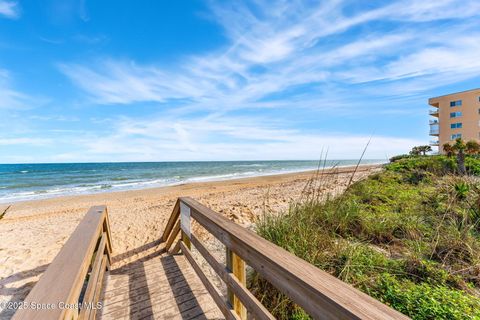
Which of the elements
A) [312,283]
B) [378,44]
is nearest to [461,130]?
[378,44]

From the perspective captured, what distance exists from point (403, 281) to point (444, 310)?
0.51 metres

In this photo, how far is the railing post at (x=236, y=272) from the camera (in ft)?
5.75

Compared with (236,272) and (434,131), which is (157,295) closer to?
(236,272)

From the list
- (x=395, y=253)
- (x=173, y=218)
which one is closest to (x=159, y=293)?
(x=173, y=218)

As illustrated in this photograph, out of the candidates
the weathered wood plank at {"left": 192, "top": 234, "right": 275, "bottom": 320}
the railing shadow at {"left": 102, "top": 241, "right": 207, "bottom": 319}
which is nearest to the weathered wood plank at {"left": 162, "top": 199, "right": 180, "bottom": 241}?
the railing shadow at {"left": 102, "top": 241, "right": 207, "bottom": 319}

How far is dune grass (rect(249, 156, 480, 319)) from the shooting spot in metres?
1.92

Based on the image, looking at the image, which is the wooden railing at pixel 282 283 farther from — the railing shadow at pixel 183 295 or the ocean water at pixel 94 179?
the ocean water at pixel 94 179

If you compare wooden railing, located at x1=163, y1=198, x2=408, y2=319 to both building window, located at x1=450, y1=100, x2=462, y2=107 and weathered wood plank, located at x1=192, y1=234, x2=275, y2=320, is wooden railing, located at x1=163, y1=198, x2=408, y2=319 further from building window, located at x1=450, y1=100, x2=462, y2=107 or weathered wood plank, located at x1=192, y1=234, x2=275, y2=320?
building window, located at x1=450, y1=100, x2=462, y2=107

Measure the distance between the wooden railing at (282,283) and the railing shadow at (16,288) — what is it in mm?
2475

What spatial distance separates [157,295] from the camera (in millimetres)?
2537

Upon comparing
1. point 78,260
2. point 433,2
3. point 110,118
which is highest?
point 110,118

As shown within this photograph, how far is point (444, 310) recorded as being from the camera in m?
1.74

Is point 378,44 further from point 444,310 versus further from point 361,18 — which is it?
point 444,310

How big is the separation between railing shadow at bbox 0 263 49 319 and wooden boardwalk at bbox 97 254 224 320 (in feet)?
3.53
